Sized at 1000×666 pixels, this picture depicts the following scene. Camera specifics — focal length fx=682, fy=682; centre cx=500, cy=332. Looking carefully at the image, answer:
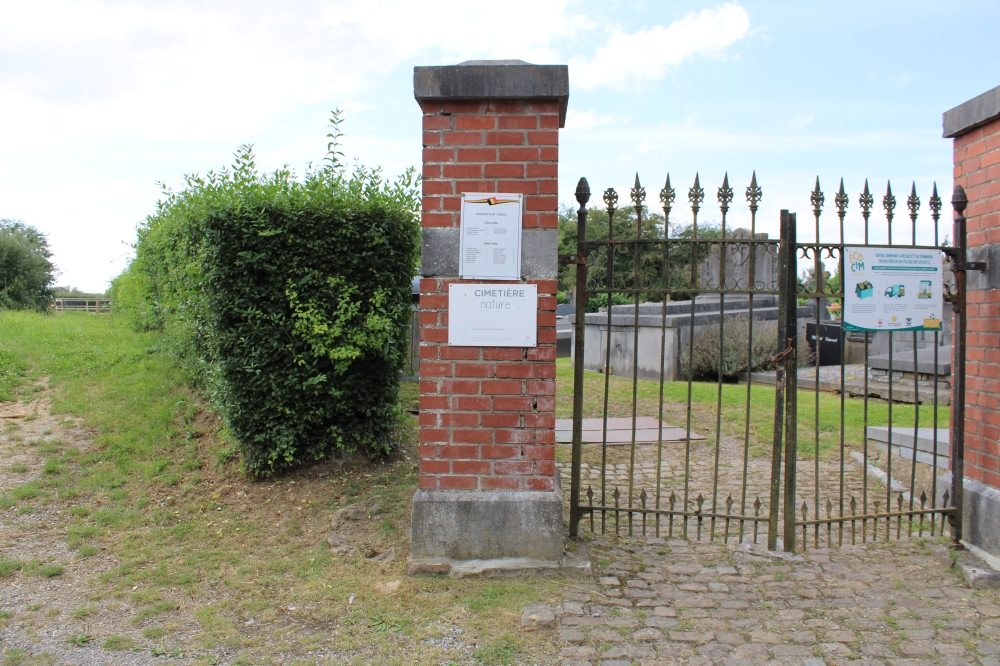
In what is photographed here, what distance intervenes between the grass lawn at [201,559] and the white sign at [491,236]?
169cm

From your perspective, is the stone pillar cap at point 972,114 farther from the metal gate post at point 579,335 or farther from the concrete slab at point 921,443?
the metal gate post at point 579,335

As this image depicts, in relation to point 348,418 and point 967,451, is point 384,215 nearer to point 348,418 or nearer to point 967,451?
point 348,418

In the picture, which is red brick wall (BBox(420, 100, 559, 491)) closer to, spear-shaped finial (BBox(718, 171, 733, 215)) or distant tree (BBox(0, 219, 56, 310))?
spear-shaped finial (BBox(718, 171, 733, 215))

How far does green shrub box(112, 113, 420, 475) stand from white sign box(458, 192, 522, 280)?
1423 mm

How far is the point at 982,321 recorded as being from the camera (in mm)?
4102

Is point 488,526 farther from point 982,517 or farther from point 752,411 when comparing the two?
point 752,411

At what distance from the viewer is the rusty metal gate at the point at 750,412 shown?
3.96 metres

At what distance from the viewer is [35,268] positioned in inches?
925

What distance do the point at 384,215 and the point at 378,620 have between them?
9.48ft

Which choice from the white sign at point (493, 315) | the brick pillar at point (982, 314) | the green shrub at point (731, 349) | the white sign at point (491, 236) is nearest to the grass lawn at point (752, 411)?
the green shrub at point (731, 349)

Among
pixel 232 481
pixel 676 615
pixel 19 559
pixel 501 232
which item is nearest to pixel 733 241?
pixel 501 232

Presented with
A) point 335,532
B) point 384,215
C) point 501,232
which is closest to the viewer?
point 501,232

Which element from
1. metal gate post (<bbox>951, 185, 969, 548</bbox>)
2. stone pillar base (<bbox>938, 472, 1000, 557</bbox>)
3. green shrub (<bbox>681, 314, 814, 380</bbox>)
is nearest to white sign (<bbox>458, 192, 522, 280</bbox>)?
metal gate post (<bbox>951, 185, 969, 548</bbox>)

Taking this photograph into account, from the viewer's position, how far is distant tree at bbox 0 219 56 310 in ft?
72.9
